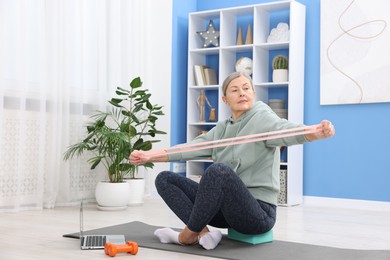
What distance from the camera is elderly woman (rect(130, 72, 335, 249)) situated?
221 centimetres

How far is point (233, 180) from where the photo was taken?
2203 mm

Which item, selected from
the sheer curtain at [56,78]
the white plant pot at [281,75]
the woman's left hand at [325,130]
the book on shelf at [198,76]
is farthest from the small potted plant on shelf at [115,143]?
the woman's left hand at [325,130]

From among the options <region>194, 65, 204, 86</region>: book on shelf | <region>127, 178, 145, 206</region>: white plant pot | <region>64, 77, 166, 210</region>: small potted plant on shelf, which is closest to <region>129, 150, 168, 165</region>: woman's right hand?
<region>64, 77, 166, 210</region>: small potted plant on shelf

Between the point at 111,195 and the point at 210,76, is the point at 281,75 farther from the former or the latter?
the point at 111,195

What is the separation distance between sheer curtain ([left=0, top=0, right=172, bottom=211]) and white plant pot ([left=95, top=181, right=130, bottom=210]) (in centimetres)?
31

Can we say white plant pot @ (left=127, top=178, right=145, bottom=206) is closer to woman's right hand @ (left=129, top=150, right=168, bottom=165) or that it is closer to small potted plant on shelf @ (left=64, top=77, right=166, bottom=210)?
small potted plant on shelf @ (left=64, top=77, right=166, bottom=210)

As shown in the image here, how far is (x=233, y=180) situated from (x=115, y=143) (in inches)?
76.6

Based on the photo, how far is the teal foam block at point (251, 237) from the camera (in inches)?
97.8

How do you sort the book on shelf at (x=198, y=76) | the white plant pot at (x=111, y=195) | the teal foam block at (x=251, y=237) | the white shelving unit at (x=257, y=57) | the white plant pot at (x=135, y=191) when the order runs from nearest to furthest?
the teal foam block at (x=251, y=237)
the white plant pot at (x=111, y=195)
the white plant pot at (x=135, y=191)
the white shelving unit at (x=257, y=57)
the book on shelf at (x=198, y=76)

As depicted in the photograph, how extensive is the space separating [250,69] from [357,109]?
102 cm

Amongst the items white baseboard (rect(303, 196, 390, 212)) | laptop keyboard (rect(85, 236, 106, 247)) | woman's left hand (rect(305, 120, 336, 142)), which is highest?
woman's left hand (rect(305, 120, 336, 142))

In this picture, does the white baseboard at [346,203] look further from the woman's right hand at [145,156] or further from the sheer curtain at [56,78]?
the woman's right hand at [145,156]

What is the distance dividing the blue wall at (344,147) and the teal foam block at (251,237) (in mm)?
2072

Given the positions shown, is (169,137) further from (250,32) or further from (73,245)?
(73,245)
